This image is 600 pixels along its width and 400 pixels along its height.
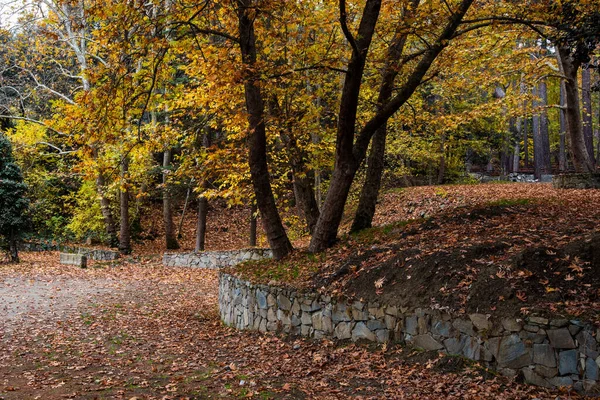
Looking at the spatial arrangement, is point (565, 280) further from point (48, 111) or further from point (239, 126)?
point (48, 111)

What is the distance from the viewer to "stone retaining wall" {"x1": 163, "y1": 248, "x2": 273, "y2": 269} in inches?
672

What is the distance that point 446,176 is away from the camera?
23344 mm

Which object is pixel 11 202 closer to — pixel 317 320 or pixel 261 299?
pixel 261 299

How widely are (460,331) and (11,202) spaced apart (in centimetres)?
1789

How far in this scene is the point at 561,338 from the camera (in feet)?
15.6

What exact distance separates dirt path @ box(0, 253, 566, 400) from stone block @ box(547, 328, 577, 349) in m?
0.45

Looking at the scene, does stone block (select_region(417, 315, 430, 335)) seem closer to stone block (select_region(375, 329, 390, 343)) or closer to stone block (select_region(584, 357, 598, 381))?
stone block (select_region(375, 329, 390, 343))

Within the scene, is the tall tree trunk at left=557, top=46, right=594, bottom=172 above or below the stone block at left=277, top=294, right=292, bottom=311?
above

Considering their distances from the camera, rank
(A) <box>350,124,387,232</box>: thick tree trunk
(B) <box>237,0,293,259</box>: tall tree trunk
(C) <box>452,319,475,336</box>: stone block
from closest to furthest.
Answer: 1. (C) <box>452,319,475,336</box>: stone block
2. (B) <box>237,0,293,259</box>: tall tree trunk
3. (A) <box>350,124,387,232</box>: thick tree trunk

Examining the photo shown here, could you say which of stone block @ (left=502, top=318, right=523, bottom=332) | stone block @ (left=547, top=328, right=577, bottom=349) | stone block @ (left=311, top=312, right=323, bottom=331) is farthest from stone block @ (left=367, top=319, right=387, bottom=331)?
stone block @ (left=547, top=328, right=577, bottom=349)

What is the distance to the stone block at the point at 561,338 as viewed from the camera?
185 inches

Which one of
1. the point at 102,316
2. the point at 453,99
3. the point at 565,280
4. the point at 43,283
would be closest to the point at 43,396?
the point at 102,316

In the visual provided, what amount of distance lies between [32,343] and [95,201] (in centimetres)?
1612

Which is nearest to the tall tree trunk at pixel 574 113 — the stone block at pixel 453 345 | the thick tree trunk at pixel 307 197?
the thick tree trunk at pixel 307 197
